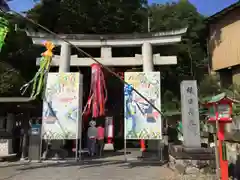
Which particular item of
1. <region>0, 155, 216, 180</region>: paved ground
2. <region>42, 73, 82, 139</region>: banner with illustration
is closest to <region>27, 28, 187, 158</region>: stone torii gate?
<region>42, 73, 82, 139</region>: banner with illustration

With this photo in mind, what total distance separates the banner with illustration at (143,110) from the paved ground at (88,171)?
1.35 meters

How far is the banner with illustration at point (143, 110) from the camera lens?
1096cm

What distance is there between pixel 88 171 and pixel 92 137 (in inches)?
157

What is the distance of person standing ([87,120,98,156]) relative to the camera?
13.2 m

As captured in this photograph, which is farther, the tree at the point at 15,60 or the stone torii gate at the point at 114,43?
the tree at the point at 15,60

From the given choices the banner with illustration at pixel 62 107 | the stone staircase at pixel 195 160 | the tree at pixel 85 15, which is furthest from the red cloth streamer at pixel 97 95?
the tree at pixel 85 15

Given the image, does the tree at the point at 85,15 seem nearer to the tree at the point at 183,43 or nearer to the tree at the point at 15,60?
the tree at the point at 15,60

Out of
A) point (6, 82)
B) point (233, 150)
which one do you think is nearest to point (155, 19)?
point (6, 82)

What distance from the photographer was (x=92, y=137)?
13266 millimetres

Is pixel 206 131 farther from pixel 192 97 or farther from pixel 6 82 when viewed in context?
pixel 6 82

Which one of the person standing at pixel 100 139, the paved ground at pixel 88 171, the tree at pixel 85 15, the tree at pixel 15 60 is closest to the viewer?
the paved ground at pixel 88 171

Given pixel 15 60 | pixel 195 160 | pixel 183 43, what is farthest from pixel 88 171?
pixel 183 43

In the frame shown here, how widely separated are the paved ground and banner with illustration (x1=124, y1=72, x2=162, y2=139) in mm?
1346

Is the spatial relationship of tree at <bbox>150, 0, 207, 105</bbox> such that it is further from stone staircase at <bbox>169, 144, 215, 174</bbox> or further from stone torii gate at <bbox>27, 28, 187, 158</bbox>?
stone staircase at <bbox>169, 144, 215, 174</bbox>
